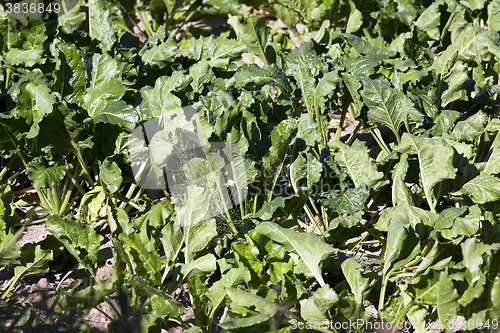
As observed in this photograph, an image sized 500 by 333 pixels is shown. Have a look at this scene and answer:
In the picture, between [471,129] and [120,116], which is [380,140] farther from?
[120,116]

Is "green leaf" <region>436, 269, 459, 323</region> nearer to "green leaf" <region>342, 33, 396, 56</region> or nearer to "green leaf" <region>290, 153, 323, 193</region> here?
"green leaf" <region>290, 153, 323, 193</region>

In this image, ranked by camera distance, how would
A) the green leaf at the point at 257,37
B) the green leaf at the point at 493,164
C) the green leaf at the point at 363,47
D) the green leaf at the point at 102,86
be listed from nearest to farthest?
the green leaf at the point at 493,164, the green leaf at the point at 102,86, the green leaf at the point at 363,47, the green leaf at the point at 257,37

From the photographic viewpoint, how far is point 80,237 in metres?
2.07

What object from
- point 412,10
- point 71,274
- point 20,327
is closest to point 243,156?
point 71,274

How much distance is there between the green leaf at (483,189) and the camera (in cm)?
207

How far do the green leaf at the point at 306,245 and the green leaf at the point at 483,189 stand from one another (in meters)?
0.76

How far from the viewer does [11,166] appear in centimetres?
299

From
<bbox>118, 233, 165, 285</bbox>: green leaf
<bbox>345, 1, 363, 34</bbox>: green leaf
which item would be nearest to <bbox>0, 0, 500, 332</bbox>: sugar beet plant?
<bbox>118, 233, 165, 285</bbox>: green leaf

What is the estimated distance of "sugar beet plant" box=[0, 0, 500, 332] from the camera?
5.93 ft

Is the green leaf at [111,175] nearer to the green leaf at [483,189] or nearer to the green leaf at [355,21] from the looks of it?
the green leaf at [483,189]

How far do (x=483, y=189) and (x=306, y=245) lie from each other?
2.91 ft

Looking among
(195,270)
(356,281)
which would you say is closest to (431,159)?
(356,281)

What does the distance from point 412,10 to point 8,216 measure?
3.18 m

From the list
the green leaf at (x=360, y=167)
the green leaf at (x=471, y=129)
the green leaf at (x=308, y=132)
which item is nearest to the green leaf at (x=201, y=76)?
the green leaf at (x=308, y=132)
